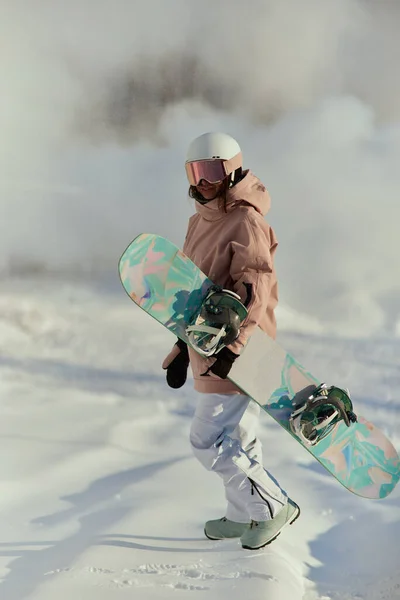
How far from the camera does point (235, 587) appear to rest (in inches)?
68.3

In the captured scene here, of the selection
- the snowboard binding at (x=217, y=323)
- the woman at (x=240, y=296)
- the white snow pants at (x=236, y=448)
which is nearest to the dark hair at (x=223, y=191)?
the woman at (x=240, y=296)

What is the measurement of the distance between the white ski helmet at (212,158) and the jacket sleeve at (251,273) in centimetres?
16

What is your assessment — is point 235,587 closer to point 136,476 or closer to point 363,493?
point 363,493

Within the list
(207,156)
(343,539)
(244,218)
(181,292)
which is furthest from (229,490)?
(207,156)

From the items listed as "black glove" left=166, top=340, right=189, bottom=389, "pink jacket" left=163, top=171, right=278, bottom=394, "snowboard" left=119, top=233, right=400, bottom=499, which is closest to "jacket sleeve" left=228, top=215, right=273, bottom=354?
"pink jacket" left=163, top=171, right=278, bottom=394

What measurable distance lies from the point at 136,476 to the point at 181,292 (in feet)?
3.72

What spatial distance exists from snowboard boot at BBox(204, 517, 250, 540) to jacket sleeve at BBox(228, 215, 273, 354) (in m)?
0.67

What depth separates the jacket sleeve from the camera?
178 centimetres

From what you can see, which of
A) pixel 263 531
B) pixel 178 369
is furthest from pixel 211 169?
pixel 263 531

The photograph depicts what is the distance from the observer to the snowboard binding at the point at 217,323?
1.72 m

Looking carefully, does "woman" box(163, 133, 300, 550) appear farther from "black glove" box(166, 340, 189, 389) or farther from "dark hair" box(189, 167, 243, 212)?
"black glove" box(166, 340, 189, 389)

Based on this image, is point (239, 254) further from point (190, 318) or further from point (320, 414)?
point (320, 414)

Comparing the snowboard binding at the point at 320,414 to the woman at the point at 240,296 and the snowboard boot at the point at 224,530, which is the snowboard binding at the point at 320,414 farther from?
the snowboard boot at the point at 224,530

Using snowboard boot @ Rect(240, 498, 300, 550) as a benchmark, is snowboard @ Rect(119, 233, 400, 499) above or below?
above
